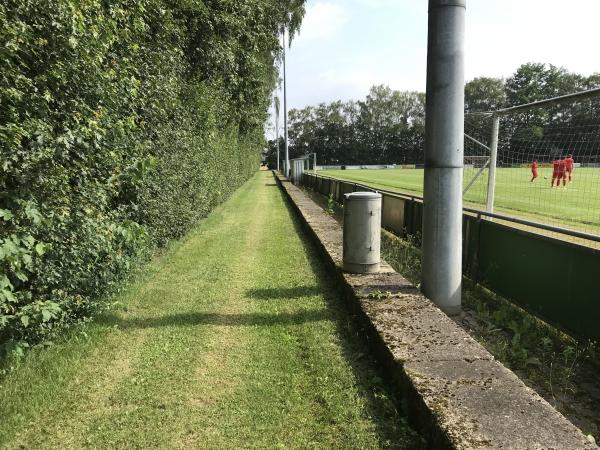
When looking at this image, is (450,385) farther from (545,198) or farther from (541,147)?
(545,198)

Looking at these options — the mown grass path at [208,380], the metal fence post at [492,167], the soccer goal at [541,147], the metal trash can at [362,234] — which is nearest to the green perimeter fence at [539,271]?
the metal trash can at [362,234]

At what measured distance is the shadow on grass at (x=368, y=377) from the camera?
268 cm

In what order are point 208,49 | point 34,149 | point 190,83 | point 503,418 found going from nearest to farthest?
1. point 503,418
2. point 34,149
3. point 190,83
4. point 208,49

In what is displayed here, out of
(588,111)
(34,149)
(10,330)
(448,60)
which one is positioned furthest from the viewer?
(588,111)

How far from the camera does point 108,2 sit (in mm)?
4570

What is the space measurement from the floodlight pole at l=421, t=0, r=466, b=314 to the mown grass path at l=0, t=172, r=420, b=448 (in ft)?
3.40

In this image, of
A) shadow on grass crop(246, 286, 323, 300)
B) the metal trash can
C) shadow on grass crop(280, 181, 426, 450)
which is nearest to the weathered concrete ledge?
shadow on grass crop(280, 181, 426, 450)

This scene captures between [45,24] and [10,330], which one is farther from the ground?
[45,24]

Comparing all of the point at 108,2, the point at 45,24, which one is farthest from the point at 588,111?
the point at 45,24

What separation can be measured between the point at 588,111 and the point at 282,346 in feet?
19.7

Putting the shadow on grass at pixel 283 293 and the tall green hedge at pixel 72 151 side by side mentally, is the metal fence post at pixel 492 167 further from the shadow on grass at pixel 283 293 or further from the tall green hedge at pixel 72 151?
the tall green hedge at pixel 72 151

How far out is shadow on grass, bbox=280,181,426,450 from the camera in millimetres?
2684

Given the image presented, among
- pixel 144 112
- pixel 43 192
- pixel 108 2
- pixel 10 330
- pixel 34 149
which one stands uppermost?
pixel 108 2

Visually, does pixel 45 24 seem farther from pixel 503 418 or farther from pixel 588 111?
pixel 588 111
